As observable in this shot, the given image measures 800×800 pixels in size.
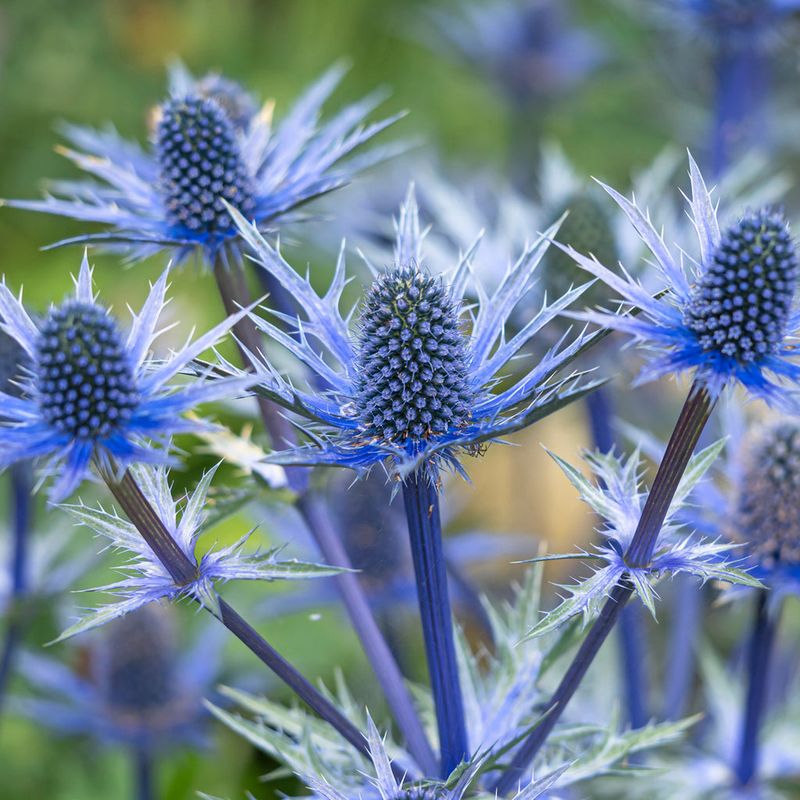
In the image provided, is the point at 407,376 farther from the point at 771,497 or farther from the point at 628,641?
the point at 628,641

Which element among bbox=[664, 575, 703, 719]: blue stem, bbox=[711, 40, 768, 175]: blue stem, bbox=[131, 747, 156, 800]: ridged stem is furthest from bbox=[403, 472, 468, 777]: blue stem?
bbox=[711, 40, 768, 175]: blue stem

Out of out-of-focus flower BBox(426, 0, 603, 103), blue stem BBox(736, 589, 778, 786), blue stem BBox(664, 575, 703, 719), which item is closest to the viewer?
blue stem BBox(736, 589, 778, 786)

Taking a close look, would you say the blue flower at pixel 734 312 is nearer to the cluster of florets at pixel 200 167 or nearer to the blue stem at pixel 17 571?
the cluster of florets at pixel 200 167

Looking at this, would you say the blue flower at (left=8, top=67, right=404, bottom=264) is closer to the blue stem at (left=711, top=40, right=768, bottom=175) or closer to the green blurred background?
the blue stem at (left=711, top=40, right=768, bottom=175)

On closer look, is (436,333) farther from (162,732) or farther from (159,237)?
(162,732)

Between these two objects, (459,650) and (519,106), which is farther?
(519,106)

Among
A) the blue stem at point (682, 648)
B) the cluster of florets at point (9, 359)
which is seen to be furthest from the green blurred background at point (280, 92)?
the cluster of florets at point (9, 359)

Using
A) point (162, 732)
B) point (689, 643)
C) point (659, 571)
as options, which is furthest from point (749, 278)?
point (162, 732)
